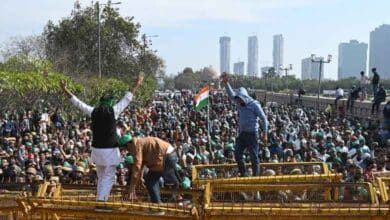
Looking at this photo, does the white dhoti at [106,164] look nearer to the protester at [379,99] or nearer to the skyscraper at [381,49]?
the protester at [379,99]

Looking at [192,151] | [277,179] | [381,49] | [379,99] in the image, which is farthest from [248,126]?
[381,49]

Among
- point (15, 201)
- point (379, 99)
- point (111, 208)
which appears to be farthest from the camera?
point (379, 99)

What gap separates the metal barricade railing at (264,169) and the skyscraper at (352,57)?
187 metres

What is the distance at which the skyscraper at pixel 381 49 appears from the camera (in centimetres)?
16374

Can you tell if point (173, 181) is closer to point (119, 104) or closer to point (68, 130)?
point (119, 104)

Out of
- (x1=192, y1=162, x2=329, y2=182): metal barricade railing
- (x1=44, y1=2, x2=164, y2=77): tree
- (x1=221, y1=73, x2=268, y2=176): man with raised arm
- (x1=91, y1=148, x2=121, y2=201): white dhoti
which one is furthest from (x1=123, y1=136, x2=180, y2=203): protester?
(x1=44, y1=2, x2=164, y2=77): tree

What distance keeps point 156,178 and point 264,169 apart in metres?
2.76

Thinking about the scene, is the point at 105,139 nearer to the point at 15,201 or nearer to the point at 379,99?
the point at 15,201

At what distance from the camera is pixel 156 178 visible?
7.46m

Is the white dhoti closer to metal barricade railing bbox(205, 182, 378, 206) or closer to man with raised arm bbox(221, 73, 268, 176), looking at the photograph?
metal barricade railing bbox(205, 182, 378, 206)

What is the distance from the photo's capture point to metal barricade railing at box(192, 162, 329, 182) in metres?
8.81

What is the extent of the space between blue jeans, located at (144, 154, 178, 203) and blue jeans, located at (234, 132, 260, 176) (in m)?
1.70

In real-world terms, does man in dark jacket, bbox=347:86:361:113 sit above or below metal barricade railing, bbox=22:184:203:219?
below

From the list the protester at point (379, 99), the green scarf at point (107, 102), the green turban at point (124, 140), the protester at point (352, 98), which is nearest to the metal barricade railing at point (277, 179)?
the green turban at point (124, 140)
